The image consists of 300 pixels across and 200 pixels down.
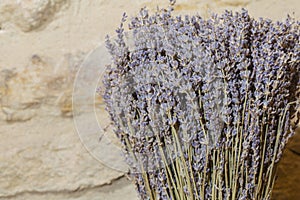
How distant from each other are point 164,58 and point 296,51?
251 mm

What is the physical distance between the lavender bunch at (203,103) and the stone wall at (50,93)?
237 mm

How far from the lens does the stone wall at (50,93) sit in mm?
1077

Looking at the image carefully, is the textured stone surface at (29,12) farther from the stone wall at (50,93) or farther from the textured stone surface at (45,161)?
the textured stone surface at (45,161)

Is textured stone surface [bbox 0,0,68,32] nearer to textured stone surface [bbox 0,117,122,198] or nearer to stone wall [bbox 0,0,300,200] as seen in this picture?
stone wall [bbox 0,0,300,200]

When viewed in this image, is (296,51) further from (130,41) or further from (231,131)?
(130,41)

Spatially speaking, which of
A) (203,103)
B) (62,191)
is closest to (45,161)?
(62,191)

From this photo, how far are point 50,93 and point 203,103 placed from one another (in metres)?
0.42

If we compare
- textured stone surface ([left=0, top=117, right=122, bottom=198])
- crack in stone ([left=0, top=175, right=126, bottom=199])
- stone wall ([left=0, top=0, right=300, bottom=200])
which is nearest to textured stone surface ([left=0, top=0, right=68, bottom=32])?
stone wall ([left=0, top=0, right=300, bottom=200])

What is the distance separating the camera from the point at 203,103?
0.82 meters

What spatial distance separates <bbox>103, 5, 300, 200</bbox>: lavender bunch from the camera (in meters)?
0.82

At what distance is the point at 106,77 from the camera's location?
2.93 feet

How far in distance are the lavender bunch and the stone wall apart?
0.24 m

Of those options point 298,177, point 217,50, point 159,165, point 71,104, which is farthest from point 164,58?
point 298,177

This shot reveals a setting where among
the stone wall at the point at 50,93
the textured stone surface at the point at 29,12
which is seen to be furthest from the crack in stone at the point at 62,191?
the textured stone surface at the point at 29,12
